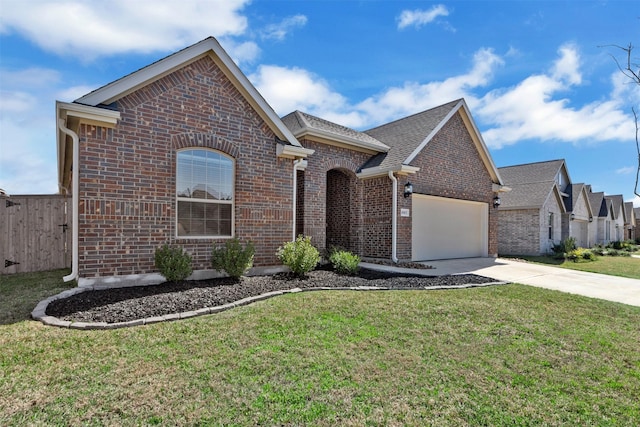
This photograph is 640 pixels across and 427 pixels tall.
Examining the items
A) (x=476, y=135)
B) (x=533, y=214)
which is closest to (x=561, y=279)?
(x=476, y=135)

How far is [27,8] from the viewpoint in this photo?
6102 mm

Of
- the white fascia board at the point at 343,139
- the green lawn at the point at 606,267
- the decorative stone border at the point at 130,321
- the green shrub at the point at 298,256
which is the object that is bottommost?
the green lawn at the point at 606,267

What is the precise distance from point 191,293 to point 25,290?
3.73 metres

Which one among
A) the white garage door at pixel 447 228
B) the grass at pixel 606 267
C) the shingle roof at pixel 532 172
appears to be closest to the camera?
the grass at pixel 606 267

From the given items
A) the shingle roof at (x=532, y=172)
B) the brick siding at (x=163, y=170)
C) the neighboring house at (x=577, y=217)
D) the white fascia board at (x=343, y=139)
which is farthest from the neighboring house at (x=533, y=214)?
the brick siding at (x=163, y=170)

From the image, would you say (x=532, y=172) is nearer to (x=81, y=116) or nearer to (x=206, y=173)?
(x=206, y=173)

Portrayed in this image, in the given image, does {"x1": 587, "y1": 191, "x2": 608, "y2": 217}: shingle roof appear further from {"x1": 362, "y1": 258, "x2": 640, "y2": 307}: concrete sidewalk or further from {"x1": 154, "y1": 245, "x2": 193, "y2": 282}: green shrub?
{"x1": 154, "y1": 245, "x2": 193, "y2": 282}: green shrub

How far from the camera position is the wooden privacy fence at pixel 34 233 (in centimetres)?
870

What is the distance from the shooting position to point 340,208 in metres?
12.5

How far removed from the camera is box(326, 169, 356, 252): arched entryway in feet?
40.0

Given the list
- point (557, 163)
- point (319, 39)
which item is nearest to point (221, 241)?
point (319, 39)

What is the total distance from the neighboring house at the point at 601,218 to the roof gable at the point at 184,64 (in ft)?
106

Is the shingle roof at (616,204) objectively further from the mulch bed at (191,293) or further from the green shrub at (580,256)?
the mulch bed at (191,293)

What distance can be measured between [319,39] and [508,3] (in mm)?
4853
